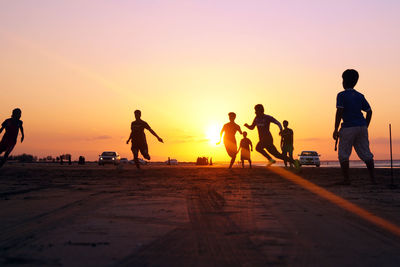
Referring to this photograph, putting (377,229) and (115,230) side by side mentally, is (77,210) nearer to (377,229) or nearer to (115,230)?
(115,230)

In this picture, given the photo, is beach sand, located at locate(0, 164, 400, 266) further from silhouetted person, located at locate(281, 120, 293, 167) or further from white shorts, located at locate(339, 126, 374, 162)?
silhouetted person, located at locate(281, 120, 293, 167)

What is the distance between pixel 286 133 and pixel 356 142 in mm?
11355

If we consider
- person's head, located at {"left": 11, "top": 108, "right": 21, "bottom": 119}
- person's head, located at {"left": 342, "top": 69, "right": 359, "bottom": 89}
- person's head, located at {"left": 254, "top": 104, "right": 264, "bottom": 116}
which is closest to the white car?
person's head, located at {"left": 254, "top": 104, "right": 264, "bottom": 116}

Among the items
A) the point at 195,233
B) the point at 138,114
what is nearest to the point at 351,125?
the point at 195,233

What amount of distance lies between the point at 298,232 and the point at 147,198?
133 inches

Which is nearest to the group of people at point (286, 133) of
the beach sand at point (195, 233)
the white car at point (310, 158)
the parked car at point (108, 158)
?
the beach sand at point (195, 233)

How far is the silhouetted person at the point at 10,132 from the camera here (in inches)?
629

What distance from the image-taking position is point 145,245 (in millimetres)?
3475

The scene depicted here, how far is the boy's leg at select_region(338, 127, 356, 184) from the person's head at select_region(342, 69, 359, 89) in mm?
1008

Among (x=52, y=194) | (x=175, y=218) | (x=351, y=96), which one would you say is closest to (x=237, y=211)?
(x=175, y=218)

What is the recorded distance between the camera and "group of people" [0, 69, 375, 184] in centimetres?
985

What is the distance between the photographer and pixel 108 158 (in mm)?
51281

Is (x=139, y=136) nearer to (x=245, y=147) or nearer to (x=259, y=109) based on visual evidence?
(x=259, y=109)

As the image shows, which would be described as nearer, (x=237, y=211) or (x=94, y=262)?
(x=94, y=262)
